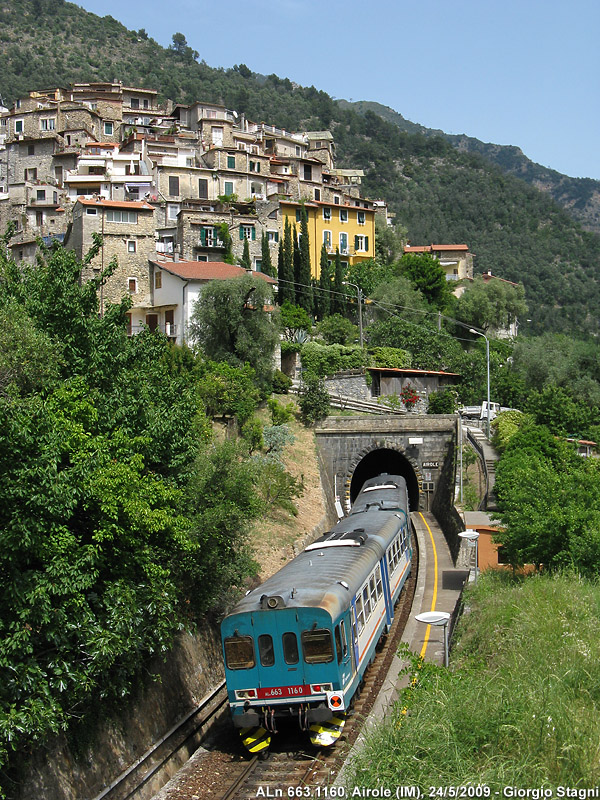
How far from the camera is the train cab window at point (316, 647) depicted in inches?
645

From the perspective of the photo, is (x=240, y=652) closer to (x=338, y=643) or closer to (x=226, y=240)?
(x=338, y=643)

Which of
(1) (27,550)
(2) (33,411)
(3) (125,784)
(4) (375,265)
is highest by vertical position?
(4) (375,265)

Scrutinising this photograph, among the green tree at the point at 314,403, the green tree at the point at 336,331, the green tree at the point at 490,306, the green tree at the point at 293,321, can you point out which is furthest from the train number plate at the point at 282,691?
the green tree at the point at 490,306

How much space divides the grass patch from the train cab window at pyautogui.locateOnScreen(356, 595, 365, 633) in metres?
2.78

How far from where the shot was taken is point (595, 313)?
468 feet

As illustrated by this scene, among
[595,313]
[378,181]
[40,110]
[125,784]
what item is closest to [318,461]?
[125,784]

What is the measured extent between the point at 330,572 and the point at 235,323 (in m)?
26.6

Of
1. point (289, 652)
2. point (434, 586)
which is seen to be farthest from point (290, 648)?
point (434, 586)

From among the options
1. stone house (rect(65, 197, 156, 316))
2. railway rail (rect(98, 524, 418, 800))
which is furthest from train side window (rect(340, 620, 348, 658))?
stone house (rect(65, 197, 156, 316))

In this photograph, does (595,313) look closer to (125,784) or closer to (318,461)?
(318,461)

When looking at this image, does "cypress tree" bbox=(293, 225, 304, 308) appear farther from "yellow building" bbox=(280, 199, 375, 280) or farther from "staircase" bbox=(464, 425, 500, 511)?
"staircase" bbox=(464, 425, 500, 511)

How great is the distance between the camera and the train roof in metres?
16.8

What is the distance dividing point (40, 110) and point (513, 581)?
266 feet

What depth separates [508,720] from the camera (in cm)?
1197
